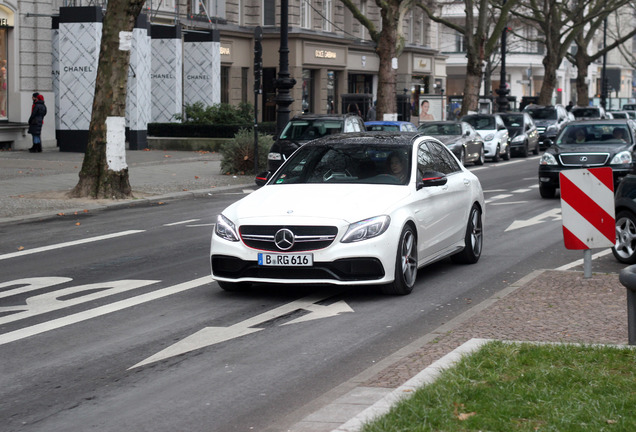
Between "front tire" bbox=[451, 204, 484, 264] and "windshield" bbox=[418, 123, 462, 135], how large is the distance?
2004cm

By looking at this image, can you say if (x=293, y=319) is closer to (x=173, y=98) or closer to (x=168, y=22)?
(x=173, y=98)

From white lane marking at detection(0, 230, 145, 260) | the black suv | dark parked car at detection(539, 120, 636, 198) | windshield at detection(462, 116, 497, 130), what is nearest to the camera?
white lane marking at detection(0, 230, 145, 260)

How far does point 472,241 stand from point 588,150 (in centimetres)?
977

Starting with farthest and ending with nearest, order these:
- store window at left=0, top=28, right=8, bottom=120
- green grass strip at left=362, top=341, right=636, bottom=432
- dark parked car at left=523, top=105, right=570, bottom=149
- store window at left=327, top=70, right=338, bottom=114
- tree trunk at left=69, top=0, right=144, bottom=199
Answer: store window at left=327, top=70, right=338, bottom=114
dark parked car at left=523, top=105, right=570, bottom=149
store window at left=0, top=28, right=8, bottom=120
tree trunk at left=69, top=0, right=144, bottom=199
green grass strip at left=362, top=341, right=636, bottom=432

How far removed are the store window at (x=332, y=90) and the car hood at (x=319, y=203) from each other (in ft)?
155

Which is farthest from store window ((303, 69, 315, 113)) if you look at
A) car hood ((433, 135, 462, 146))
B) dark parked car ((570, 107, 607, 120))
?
car hood ((433, 135, 462, 146))

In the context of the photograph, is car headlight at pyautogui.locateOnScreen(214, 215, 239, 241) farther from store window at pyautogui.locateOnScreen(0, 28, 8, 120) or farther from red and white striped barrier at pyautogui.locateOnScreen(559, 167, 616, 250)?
store window at pyautogui.locateOnScreen(0, 28, 8, 120)

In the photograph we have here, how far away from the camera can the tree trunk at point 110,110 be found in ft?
67.5

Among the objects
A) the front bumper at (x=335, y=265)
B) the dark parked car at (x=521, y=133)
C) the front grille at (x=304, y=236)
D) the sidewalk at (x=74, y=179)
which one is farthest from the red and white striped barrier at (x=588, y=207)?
the dark parked car at (x=521, y=133)

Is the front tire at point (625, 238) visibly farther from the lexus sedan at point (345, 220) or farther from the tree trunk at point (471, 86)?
the tree trunk at point (471, 86)

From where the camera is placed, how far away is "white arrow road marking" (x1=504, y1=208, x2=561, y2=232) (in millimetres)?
16516

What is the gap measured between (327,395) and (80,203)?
47.4ft

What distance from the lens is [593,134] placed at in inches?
877

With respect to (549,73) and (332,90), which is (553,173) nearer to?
(332,90)
